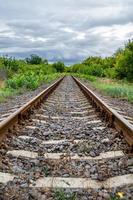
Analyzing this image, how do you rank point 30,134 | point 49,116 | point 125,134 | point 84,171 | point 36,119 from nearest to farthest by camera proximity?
point 84,171
point 125,134
point 30,134
point 36,119
point 49,116

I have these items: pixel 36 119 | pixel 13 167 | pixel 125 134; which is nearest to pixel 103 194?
pixel 13 167

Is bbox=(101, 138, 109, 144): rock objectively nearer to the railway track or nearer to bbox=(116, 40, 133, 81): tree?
the railway track

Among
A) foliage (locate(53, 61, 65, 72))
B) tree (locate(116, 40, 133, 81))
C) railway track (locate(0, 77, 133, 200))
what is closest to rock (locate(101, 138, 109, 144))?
railway track (locate(0, 77, 133, 200))

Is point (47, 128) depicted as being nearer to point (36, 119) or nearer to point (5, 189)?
point (36, 119)

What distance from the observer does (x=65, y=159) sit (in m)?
4.97

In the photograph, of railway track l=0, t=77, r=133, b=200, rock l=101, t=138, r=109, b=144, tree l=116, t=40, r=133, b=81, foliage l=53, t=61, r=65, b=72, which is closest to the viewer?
railway track l=0, t=77, r=133, b=200

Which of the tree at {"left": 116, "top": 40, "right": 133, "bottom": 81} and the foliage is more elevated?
the tree at {"left": 116, "top": 40, "right": 133, "bottom": 81}

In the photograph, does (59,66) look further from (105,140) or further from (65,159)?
(65,159)

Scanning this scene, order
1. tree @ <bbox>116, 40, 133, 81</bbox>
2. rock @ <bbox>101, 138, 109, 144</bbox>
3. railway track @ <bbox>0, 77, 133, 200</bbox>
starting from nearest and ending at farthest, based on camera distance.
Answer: railway track @ <bbox>0, 77, 133, 200</bbox> < rock @ <bbox>101, 138, 109, 144</bbox> < tree @ <bbox>116, 40, 133, 81</bbox>

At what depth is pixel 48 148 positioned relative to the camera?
5602mm

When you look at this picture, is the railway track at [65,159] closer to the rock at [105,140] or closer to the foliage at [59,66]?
the rock at [105,140]

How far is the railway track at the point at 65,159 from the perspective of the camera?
12.7 feet

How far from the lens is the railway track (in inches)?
153

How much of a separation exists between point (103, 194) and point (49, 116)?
531 cm
